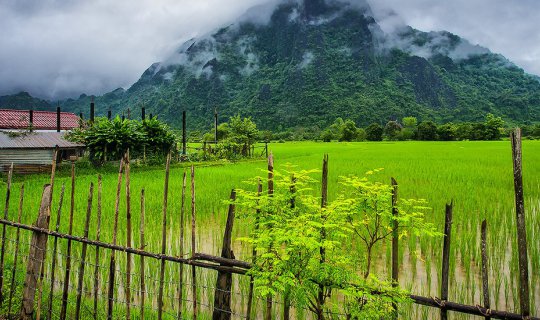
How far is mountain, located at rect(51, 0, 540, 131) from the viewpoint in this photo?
4122 inches

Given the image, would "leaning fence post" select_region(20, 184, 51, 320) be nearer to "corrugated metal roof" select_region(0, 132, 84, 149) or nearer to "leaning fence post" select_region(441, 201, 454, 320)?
"leaning fence post" select_region(441, 201, 454, 320)

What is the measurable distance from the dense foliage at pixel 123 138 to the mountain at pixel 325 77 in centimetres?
7738

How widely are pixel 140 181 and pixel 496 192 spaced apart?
1231 centimetres

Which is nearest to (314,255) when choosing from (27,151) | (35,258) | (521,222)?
(521,222)

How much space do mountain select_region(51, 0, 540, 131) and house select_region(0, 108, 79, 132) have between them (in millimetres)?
68749

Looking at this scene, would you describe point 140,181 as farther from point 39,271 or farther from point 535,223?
point 535,223

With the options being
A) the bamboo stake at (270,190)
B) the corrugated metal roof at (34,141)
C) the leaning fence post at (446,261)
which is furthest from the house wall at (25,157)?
the leaning fence post at (446,261)

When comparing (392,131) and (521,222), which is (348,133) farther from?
(521,222)

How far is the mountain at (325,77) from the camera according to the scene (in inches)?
4122

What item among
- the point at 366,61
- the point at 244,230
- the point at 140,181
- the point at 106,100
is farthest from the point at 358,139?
the point at 106,100

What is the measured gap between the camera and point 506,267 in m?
5.61

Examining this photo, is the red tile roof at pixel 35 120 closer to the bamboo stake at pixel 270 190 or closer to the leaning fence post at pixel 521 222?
the bamboo stake at pixel 270 190

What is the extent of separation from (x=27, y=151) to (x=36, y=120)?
14340 millimetres

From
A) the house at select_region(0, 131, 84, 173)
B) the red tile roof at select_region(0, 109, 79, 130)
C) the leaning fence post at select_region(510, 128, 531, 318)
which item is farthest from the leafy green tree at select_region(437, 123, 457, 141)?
the leaning fence post at select_region(510, 128, 531, 318)
